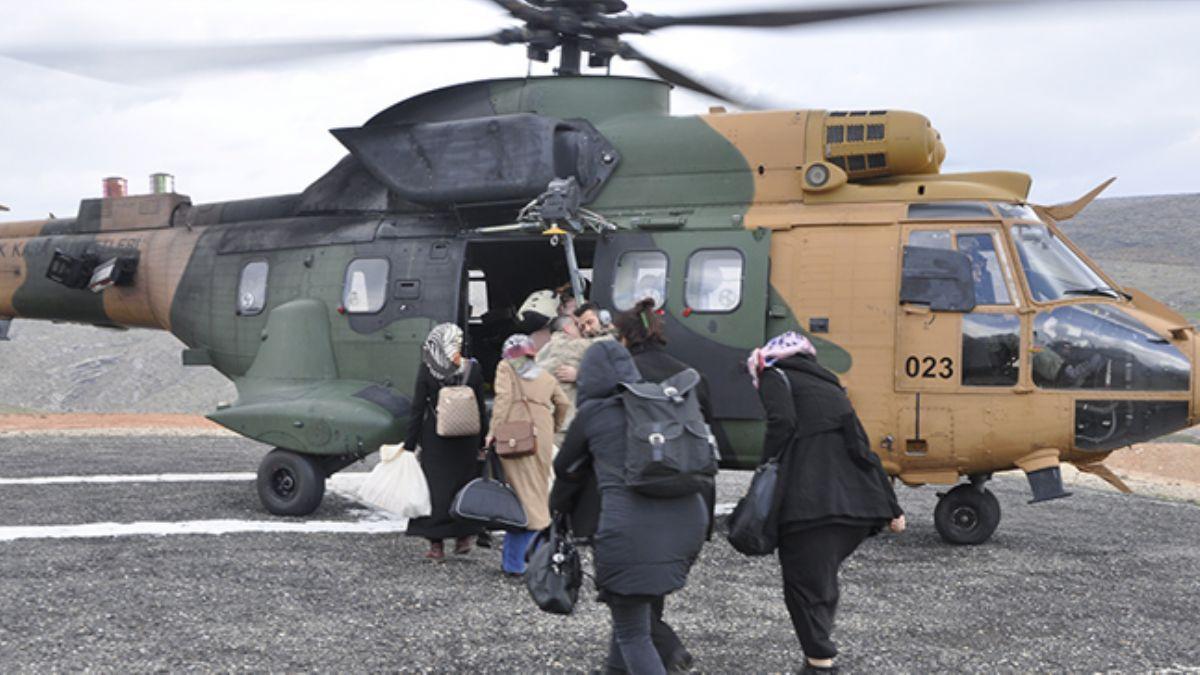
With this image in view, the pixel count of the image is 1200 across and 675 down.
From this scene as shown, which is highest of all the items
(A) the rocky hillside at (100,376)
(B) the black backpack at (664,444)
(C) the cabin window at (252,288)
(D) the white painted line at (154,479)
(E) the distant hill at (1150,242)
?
(E) the distant hill at (1150,242)

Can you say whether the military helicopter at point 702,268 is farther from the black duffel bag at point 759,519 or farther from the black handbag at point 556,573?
the black handbag at point 556,573

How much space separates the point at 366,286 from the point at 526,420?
10.9 ft

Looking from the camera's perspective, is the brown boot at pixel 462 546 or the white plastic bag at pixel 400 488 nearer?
the white plastic bag at pixel 400 488

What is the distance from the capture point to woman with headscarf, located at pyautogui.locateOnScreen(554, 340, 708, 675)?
4.44 metres

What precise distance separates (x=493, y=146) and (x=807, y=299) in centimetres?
291

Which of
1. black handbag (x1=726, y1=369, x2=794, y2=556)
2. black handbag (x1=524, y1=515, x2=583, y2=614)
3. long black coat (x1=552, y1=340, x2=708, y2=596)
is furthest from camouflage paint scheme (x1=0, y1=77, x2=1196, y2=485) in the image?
long black coat (x1=552, y1=340, x2=708, y2=596)

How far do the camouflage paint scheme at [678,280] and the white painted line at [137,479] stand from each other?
57.2 inches

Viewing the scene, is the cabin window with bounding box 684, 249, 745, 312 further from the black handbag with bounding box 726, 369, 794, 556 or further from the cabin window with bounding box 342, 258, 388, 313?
the black handbag with bounding box 726, 369, 794, 556

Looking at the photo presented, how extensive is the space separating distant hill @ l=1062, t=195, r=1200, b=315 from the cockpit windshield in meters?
48.4

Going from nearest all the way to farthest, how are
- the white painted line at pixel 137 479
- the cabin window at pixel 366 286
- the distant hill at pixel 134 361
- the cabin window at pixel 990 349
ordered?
the cabin window at pixel 990 349 < the cabin window at pixel 366 286 < the white painted line at pixel 137 479 < the distant hill at pixel 134 361

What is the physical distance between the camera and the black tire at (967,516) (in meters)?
8.67

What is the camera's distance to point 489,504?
675 cm

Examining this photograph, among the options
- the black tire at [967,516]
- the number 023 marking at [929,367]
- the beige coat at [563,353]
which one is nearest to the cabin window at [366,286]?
the beige coat at [563,353]

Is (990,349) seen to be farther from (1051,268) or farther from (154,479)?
(154,479)
